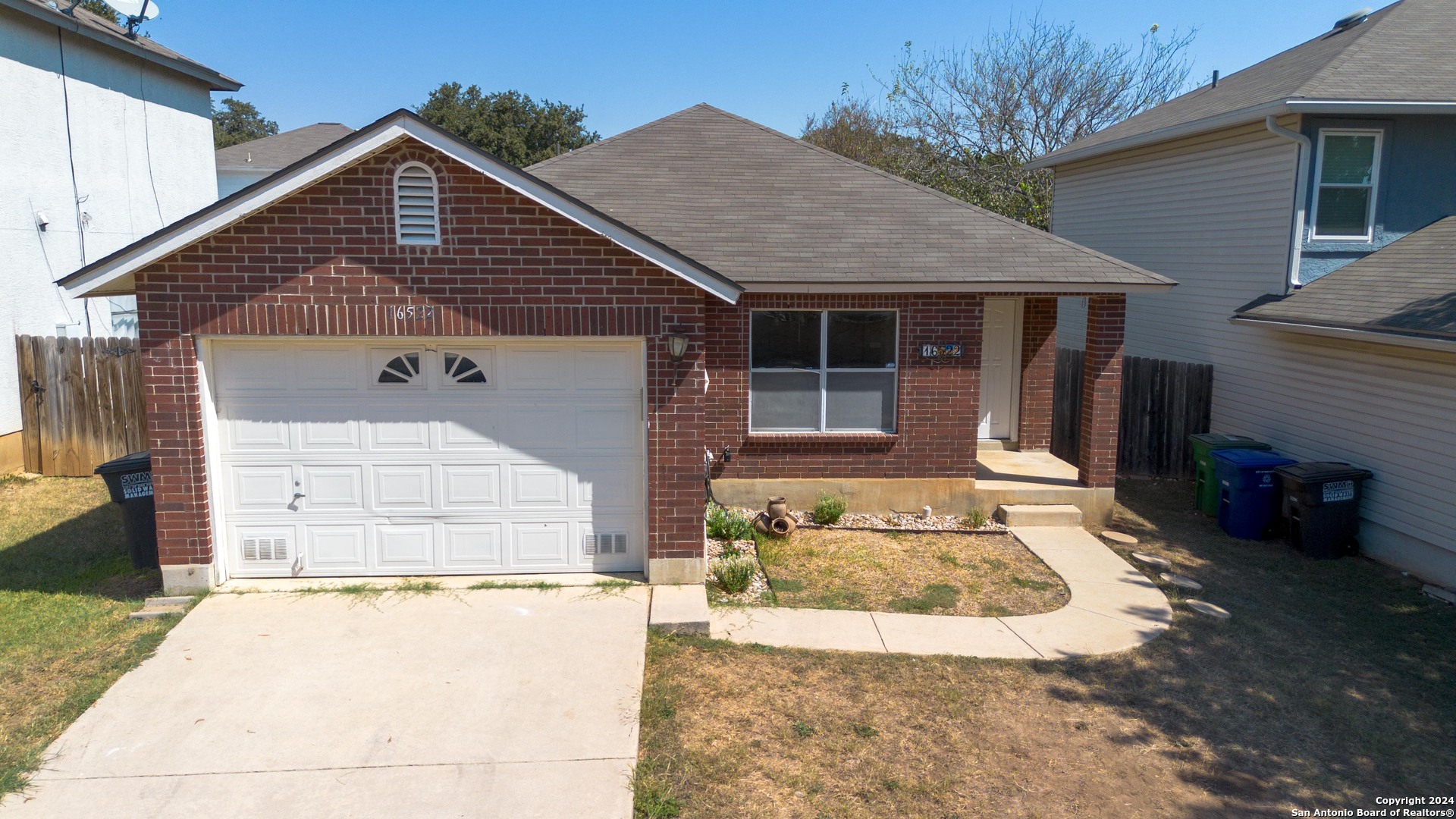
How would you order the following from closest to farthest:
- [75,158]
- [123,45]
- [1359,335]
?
[1359,335] < [75,158] < [123,45]

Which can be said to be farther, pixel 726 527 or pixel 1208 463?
pixel 1208 463

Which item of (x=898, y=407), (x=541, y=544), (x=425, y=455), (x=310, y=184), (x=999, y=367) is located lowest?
(x=541, y=544)

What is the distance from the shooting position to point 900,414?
11039mm

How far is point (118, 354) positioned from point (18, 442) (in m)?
1.81

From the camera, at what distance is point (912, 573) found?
30.2 feet

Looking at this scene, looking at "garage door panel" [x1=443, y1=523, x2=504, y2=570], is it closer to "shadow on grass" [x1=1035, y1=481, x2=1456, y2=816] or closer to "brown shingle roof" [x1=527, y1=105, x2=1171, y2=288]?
"brown shingle roof" [x1=527, y1=105, x2=1171, y2=288]

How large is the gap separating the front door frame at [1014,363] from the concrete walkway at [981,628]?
4650 millimetres

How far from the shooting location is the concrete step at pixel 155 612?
25.0 ft

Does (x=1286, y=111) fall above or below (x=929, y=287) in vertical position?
above

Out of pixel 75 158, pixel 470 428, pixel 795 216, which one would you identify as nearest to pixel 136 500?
pixel 470 428

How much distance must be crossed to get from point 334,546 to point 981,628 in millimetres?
5887

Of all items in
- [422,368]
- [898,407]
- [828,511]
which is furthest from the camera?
[898,407]

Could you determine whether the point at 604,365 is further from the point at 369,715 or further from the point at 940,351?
the point at 940,351

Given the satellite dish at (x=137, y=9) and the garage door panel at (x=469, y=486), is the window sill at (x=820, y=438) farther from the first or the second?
the satellite dish at (x=137, y=9)
